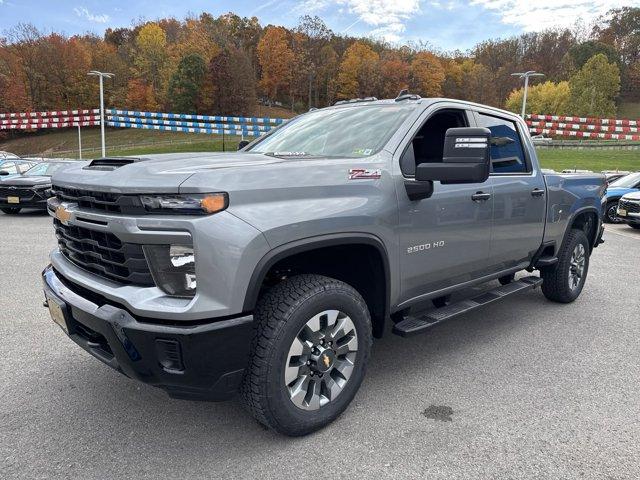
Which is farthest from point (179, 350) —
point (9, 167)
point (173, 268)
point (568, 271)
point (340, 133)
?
point (9, 167)

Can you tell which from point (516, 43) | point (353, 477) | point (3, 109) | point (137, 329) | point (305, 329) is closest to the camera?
point (137, 329)

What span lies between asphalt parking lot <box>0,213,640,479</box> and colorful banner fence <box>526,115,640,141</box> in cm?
4099

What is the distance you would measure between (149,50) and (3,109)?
22.5 m

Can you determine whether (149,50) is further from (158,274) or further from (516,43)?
(158,274)

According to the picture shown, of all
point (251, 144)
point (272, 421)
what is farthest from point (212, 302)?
point (251, 144)

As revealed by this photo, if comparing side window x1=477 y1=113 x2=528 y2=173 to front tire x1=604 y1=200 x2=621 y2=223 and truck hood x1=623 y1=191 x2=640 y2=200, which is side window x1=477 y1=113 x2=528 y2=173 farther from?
front tire x1=604 y1=200 x2=621 y2=223

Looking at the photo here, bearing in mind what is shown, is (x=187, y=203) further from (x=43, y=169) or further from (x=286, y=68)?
(x=286, y=68)

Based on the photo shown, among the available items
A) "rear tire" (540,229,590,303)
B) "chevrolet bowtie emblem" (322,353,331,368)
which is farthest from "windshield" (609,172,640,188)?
"chevrolet bowtie emblem" (322,353,331,368)

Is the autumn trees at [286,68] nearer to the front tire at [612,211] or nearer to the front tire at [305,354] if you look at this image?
the front tire at [612,211]

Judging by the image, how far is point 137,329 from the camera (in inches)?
88.4

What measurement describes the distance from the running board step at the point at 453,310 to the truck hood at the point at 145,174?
1397mm

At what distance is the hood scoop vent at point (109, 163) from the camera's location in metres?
2.75

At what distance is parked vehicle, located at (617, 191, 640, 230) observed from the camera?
1190 cm

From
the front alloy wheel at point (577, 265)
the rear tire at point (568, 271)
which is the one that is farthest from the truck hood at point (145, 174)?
the front alloy wheel at point (577, 265)
